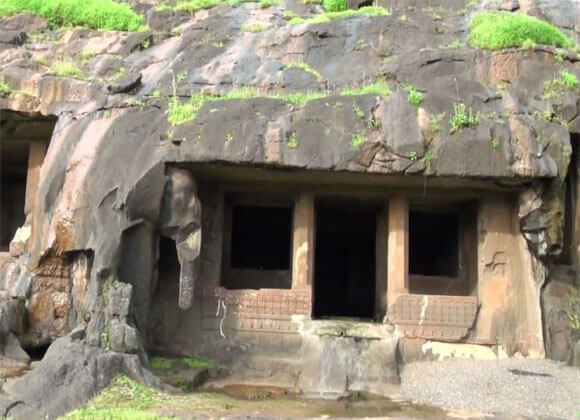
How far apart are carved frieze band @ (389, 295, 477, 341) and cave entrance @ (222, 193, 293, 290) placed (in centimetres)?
247

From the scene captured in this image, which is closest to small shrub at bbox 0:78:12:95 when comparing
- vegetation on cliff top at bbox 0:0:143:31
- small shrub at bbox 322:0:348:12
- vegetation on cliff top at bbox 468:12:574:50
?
vegetation on cliff top at bbox 0:0:143:31

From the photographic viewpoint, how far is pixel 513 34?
1187 cm

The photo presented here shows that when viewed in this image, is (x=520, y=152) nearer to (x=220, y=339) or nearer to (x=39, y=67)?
(x=220, y=339)

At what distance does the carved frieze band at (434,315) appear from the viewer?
35.6ft

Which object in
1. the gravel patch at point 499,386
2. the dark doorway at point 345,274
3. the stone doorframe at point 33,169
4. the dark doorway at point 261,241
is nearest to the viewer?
the gravel patch at point 499,386

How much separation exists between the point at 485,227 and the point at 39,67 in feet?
29.6

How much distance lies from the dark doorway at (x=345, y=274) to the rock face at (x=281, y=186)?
387cm

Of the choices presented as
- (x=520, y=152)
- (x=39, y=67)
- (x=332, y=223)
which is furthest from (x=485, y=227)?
(x=39, y=67)

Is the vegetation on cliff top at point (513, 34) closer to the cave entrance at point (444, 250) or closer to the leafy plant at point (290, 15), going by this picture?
the cave entrance at point (444, 250)

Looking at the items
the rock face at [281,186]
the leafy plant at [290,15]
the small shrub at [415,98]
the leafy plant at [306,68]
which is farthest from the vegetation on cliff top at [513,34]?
the leafy plant at [290,15]

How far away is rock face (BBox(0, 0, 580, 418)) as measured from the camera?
32.7ft

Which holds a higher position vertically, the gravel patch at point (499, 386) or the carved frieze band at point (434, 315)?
the carved frieze band at point (434, 315)

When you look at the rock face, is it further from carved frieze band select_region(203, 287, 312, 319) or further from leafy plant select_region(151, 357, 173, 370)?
leafy plant select_region(151, 357, 173, 370)

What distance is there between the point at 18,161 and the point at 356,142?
9.55 m
